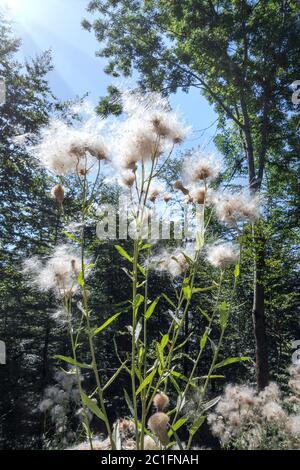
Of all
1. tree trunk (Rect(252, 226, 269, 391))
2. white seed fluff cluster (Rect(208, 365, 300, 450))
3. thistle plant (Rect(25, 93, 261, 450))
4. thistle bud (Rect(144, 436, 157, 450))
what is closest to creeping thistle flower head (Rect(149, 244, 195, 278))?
thistle plant (Rect(25, 93, 261, 450))

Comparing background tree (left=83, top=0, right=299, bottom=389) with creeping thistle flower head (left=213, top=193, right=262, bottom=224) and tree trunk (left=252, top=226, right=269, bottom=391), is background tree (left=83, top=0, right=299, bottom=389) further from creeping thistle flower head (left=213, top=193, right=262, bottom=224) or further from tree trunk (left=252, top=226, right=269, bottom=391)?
creeping thistle flower head (left=213, top=193, right=262, bottom=224)

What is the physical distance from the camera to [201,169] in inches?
74.1

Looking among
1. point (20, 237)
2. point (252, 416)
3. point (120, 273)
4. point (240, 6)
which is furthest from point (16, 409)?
point (240, 6)

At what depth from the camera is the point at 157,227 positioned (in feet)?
6.22

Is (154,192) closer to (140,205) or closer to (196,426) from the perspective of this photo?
(140,205)

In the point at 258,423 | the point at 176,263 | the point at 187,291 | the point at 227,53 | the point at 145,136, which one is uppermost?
the point at 227,53

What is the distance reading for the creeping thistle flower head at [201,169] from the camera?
188 centimetres

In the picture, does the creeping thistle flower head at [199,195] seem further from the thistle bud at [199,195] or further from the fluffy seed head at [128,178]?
the fluffy seed head at [128,178]

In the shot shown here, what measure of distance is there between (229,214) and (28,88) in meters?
11.2

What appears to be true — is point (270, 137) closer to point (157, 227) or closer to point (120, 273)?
point (120, 273)

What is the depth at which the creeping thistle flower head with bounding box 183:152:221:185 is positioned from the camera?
1883mm

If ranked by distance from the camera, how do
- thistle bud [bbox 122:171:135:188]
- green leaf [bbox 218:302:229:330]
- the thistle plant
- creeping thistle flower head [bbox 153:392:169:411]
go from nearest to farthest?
creeping thistle flower head [bbox 153:392:169:411], the thistle plant, green leaf [bbox 218:302:229:330], thistle bud [bbox 122:171:135:188]

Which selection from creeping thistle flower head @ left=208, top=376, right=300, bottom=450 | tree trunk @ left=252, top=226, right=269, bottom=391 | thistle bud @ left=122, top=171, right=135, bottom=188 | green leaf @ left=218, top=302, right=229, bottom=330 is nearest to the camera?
green leaf @ left=218, top=302, right=229, bottom=330

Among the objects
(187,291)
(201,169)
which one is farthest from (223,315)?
(201,169)
